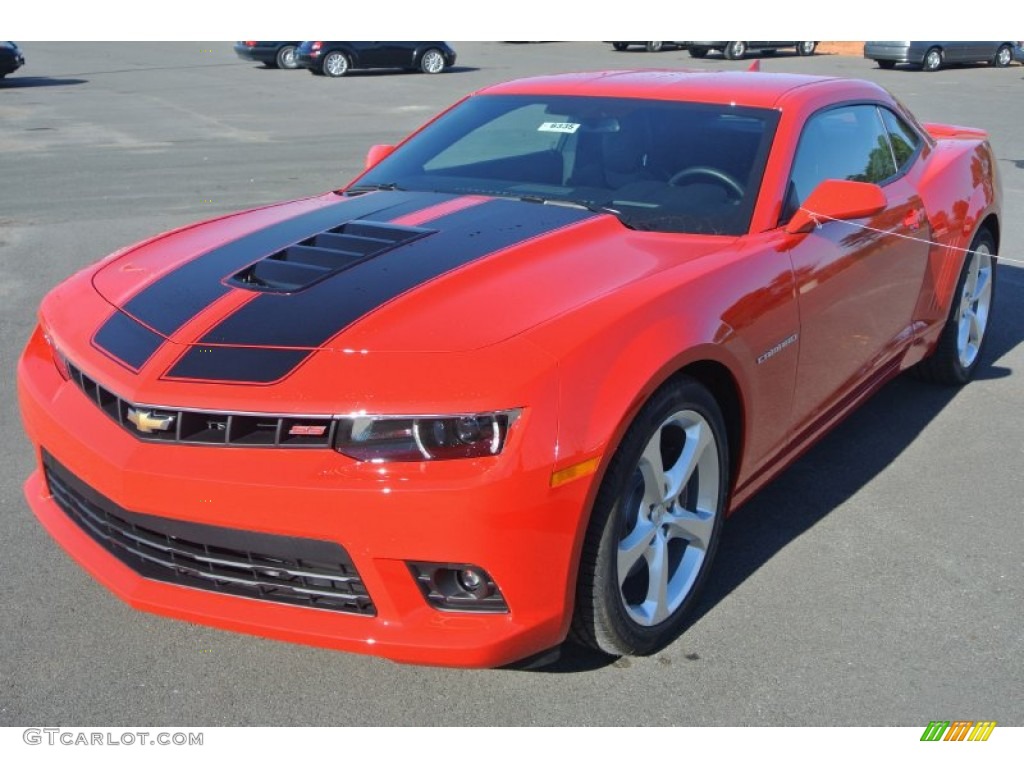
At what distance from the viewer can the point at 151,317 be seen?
3062 mm

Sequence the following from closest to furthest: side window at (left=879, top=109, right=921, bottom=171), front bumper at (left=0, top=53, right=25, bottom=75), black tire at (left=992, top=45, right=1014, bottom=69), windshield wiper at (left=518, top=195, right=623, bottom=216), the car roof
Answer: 1. windshield wiper at (left=518, top=195, right=623, bottom=216)
2. the car roof
3. side window at (left=879, top=109, right=921, bottom=171)
4. front bumper at (left=0, top=53, right=25, bottom=75)
5. black tire at (left=992, top=45, right=1014, bottom=69)

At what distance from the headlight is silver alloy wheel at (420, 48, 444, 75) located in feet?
83.9

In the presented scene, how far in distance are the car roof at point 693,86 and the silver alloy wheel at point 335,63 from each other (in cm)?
2231

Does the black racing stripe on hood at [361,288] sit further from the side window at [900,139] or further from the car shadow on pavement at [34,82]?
the car shadow on pavement at [34,82]

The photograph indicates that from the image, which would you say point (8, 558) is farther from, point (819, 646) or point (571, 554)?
point (819, 646)

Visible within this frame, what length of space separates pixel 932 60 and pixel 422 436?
3014 cm

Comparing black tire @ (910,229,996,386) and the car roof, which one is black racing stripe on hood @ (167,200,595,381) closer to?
the car roof

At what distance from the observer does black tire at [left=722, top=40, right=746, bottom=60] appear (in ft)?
103

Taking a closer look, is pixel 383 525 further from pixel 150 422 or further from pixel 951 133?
pixel 951 133

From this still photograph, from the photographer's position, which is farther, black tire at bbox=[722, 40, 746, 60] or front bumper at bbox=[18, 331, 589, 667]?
black tire at bbox=[722, 40, 746, 60]

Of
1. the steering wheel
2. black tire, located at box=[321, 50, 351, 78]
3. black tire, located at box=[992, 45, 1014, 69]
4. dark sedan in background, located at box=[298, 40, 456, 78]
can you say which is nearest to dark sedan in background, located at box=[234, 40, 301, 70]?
dark sedan in background, located at box=[298, 40, 456, 78]

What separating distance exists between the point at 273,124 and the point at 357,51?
9.41 m

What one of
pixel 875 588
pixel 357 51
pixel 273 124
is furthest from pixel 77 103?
pixel 875 588

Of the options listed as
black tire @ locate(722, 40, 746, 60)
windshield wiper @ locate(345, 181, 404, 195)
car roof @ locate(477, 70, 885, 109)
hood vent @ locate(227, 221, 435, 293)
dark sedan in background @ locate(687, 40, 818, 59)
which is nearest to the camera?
hood vent @ locate(227, 221, 435, 293)
